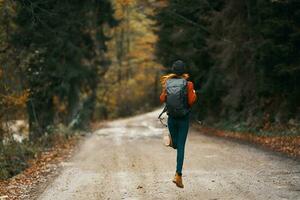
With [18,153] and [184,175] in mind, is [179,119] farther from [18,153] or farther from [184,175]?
[18,153]

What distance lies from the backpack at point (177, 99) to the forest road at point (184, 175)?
159cm

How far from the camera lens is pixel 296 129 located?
18.9 metres

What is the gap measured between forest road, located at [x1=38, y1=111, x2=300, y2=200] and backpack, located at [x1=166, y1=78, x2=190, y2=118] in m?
1.59

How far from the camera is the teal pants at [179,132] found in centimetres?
1016

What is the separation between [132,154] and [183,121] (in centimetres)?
731

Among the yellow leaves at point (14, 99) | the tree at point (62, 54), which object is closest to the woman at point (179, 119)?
the yellow leaves at point (14, 99)

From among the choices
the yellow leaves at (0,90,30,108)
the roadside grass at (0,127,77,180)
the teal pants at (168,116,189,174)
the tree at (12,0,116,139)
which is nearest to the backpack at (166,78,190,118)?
the teal pants at (168,116,189,174)

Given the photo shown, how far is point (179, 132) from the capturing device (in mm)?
10234

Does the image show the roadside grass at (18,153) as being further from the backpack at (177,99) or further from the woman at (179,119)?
the backpack at (177,99)

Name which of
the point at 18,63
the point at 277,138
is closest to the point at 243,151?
the point at 277,138

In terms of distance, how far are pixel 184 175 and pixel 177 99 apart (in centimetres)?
323

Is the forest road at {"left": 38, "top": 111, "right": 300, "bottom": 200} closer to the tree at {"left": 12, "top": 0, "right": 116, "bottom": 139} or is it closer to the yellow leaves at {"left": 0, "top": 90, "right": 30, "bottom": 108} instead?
the yellow leaves at {"left": 0, "top": 90, "right": 30, "bottom": 108}

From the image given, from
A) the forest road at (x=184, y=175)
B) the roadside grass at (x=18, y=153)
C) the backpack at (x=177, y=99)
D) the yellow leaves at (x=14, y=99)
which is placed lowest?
the roadside grass at (x=18, y=153)

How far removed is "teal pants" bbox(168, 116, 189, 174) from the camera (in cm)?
1016
